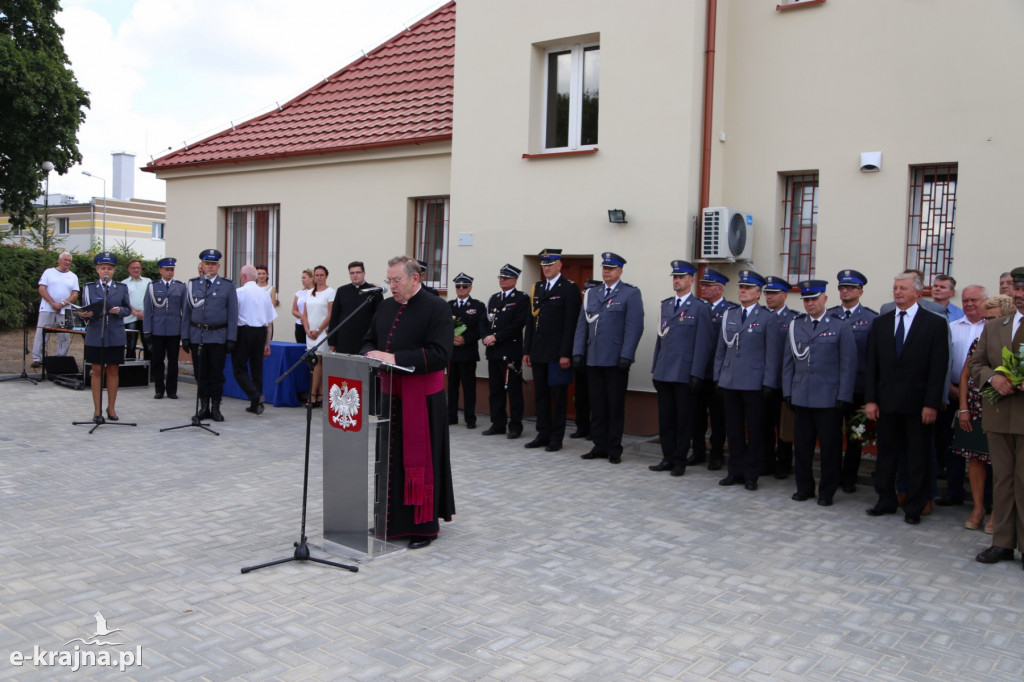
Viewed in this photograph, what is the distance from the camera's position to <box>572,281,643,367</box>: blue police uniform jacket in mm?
9648

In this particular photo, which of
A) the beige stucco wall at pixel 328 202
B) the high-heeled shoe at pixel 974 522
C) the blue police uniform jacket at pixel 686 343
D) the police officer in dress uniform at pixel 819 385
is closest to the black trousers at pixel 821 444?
the police officer in dress uniform at pixel 819 385

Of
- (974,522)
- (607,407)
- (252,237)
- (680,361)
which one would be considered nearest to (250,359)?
(252,237)

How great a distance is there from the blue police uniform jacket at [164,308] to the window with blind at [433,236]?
3.64 meters

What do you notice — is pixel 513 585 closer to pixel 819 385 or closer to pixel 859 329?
pixel 819 385

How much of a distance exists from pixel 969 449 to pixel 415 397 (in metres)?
4.58

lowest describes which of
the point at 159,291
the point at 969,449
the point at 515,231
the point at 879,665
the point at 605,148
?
the point at 879,665

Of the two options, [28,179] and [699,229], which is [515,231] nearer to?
[699,229]

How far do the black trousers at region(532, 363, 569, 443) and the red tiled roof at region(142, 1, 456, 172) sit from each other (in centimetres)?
431

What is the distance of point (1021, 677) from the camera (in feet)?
14.2

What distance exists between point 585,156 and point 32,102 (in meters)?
22.2

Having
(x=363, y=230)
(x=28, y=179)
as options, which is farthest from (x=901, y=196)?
(x=28, y=179)

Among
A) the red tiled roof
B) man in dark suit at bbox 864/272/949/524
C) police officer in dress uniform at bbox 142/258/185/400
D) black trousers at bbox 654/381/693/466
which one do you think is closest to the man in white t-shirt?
police officer in dress uniform at bbox 142/258/185/400

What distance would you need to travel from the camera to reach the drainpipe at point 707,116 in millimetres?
10438

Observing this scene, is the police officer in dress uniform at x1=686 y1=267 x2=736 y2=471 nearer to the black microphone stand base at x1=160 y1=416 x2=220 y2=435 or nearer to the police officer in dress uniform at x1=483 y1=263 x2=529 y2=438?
the police officer in dress uniform at x1=483 y1=263 x2=529 y2=438
